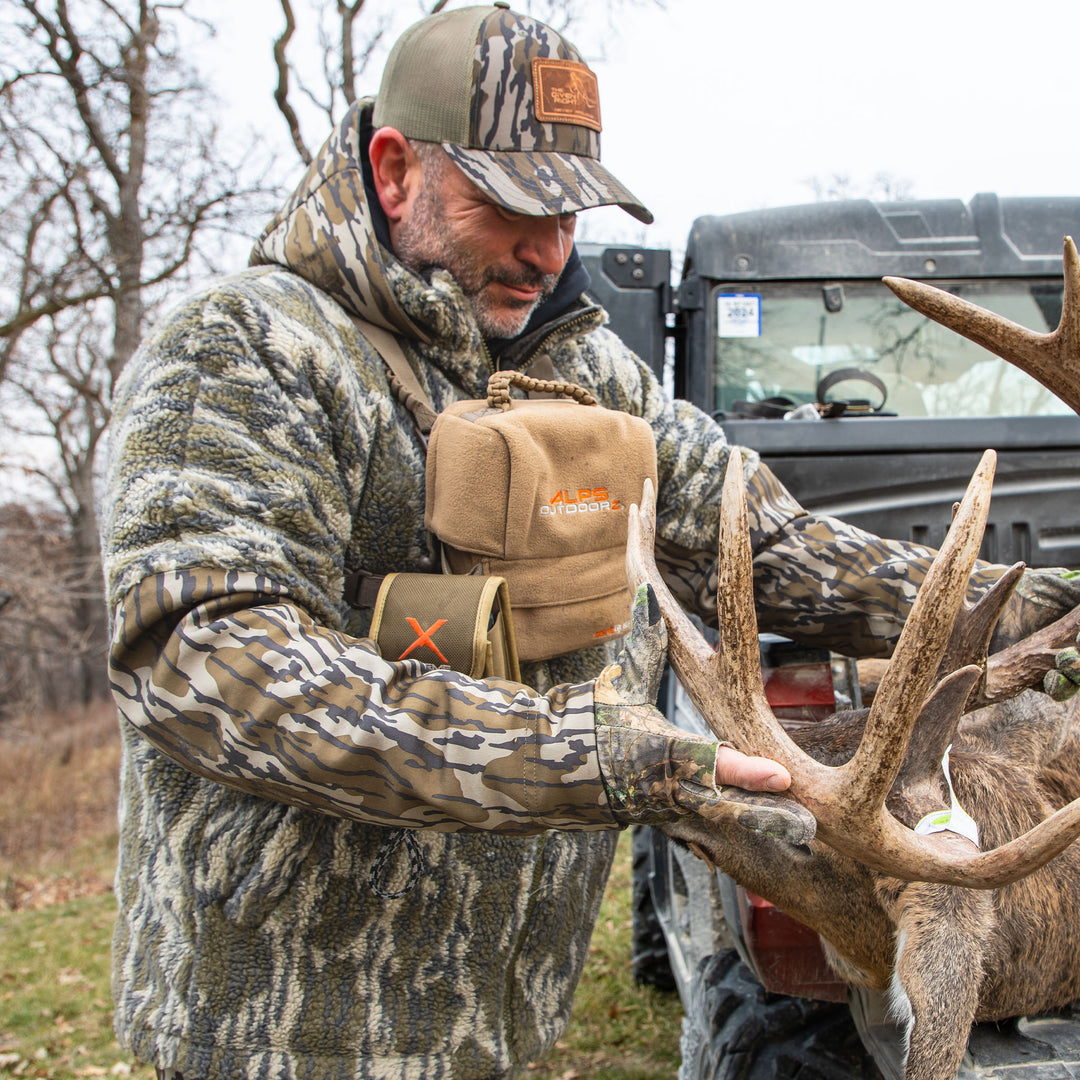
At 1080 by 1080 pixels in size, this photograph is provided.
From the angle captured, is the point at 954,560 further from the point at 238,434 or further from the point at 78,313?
the point at 78,313

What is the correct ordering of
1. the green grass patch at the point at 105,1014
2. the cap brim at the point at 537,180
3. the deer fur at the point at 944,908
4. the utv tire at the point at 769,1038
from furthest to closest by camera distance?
the green grass patch at the point at 105,1014
the utv tire at the point at 769,1038
the cap brim at the point at 537,180
the deer fur at the point at 944,908

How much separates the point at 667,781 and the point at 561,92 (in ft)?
4.97

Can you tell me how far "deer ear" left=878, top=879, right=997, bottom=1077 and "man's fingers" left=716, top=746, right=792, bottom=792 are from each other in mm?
Answer: 465

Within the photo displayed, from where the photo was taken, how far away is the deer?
170 cm

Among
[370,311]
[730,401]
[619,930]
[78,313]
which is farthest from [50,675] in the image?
[370,311]

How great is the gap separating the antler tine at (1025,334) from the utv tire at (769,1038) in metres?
1.62

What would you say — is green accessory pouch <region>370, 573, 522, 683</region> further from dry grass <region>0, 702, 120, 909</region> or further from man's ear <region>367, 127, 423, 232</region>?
dry grass <region>0, 702, 120, 909</region>

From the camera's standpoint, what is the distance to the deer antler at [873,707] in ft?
5.31

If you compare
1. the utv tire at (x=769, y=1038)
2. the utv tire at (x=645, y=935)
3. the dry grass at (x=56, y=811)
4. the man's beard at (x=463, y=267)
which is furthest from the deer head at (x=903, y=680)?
the dry grass at (x=56, y=811)

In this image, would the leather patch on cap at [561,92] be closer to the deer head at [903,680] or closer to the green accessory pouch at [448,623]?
the deer head at [903,680]

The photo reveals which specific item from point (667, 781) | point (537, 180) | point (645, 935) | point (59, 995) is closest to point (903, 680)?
point (667, 781)

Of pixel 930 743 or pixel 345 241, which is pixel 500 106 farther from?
pixel 930 743

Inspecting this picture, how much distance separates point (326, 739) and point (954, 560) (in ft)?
3.23

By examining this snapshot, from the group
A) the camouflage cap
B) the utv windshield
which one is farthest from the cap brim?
the utv windshield
